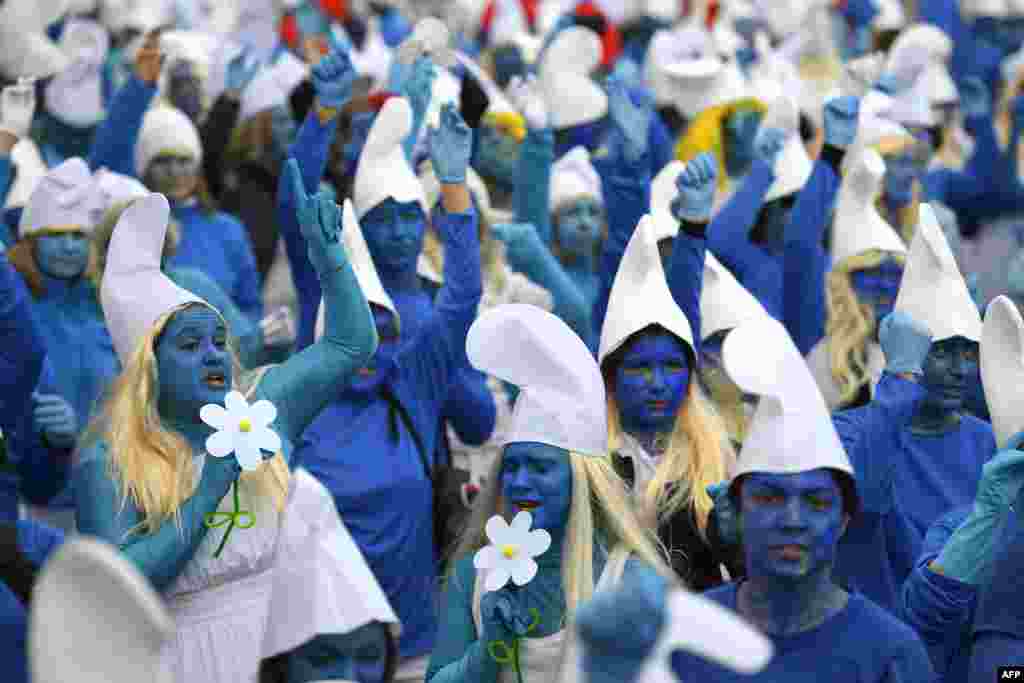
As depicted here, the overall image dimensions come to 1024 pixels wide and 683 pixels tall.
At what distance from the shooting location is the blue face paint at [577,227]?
9500 millimetres

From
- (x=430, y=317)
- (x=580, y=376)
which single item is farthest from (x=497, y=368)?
(x=430, y=317)

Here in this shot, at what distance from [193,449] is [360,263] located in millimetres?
1370

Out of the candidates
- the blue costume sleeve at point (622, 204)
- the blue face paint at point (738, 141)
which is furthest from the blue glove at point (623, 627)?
the blue face paint at point (738, 141)

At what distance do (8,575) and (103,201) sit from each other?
10.5ft

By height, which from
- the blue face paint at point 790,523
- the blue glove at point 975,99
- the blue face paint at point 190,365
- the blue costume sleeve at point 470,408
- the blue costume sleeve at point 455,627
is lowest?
the blue costume sleeve at point 455,627

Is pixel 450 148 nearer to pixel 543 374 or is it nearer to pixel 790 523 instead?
pixel 543 374

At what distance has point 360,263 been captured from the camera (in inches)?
274

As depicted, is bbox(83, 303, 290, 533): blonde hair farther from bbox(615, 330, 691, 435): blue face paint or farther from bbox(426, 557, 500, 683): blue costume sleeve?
bbox(615, 330, 691, 435): blue face paint

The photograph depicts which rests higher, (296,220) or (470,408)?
(296,220)

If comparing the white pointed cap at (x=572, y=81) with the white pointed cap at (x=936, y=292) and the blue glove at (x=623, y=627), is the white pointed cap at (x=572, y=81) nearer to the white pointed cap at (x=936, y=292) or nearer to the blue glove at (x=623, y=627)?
the white pointed cap at (x=936, y=292)

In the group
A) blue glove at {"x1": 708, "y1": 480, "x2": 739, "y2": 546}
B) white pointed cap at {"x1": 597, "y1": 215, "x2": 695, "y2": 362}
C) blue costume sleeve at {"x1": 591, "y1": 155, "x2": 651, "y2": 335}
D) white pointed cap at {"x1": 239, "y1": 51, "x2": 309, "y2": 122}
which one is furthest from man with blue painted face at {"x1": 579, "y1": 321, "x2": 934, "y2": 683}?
white pointed cap at {"x1": 239, "y1": 51, "x2": 309, "y2": 122}

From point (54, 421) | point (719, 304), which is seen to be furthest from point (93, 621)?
→ point (719, 304)

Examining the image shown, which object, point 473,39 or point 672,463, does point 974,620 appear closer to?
point 672,463

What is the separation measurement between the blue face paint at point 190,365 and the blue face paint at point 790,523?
72.1 inches
